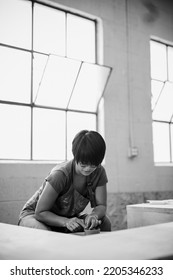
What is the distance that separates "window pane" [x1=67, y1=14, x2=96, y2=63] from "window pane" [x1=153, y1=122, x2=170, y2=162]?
55.4 inches

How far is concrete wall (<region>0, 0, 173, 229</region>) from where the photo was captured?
425 cm

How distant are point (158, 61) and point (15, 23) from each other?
7.43 ft

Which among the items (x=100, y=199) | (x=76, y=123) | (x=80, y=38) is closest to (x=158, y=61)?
(x=80, y=38)

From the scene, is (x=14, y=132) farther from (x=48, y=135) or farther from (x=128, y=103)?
(x=128, y=103)

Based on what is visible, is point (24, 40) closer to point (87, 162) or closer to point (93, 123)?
point (93, 123)

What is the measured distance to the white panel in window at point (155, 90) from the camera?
16.0 ft

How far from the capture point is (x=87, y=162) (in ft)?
6.83

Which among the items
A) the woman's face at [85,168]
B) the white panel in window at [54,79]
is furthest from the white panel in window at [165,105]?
the woman's face at [85,168]

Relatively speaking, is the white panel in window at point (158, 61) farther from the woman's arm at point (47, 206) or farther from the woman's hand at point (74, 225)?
the woman's hand at point (74, 225)

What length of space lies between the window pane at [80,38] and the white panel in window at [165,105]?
4.13 ft

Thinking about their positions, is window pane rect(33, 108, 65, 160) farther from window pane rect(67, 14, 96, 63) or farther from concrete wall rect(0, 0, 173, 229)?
window pane rect(67, 14, 96, 63)

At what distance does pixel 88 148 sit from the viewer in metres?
2.06

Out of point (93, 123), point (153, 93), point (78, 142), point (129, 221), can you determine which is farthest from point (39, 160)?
point (153, 93)

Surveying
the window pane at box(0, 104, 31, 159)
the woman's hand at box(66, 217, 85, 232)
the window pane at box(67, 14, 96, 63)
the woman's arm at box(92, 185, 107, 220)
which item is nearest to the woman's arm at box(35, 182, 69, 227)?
the woman's hand at box(66, 217, 85, 232)
